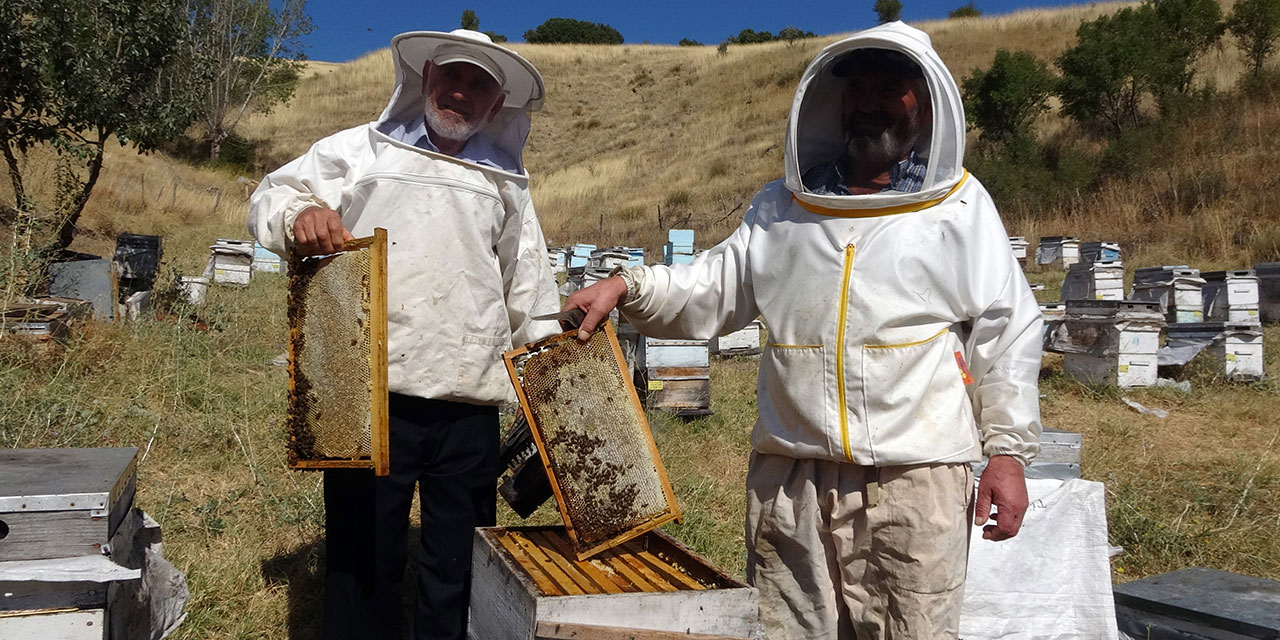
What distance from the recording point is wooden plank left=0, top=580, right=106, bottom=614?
194 centimetres

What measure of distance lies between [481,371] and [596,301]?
568 millimetres

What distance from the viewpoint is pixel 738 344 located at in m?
8.65

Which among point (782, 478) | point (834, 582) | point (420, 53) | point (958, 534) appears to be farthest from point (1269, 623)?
point (420, 53)

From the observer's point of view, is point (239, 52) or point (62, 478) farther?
point (239, 52)

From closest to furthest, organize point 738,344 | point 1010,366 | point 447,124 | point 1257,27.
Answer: point 1010,366 → point 447,124 → point 738,344 → point 1257,27

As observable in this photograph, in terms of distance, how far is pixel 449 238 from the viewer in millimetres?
2531

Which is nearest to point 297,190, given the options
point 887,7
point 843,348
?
point 843,348

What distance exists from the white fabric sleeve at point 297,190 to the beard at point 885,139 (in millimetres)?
1467

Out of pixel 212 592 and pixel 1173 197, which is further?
pixel 1173 197

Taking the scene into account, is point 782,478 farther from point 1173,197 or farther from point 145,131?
point 1173,197

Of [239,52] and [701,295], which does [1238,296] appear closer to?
[701,295]

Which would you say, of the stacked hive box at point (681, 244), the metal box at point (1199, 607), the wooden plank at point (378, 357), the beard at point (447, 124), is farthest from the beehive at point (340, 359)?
the stacked hive box at point (681, 244)

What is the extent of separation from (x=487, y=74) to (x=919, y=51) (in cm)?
130

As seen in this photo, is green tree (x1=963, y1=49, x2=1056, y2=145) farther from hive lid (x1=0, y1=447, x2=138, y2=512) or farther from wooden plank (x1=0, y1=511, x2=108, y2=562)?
wooden plank (x1=0, y1=511, x2=108, y2=562)
